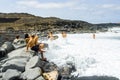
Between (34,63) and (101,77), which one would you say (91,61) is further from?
(34,63)

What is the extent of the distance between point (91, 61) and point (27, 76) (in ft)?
25.2

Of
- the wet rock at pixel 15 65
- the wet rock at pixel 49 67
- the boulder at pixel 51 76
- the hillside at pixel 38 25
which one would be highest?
the wet rock at pixel 15 65

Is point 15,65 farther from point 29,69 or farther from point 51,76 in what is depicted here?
point 51,76

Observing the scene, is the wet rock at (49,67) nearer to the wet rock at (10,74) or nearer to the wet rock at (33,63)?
the wet rock at (33,63)

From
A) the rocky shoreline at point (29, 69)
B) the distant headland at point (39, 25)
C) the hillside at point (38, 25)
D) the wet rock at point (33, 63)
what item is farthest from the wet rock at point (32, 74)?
the hillside at point (38, 25)

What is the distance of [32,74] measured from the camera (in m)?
17.1

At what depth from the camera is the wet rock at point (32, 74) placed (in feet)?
55.3

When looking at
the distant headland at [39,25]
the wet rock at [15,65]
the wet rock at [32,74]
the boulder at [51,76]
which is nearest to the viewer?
the wet rock at [32,74]

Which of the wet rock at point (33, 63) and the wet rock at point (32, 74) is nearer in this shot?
the wet rock at point (32, 74)

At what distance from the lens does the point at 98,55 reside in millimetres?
26578

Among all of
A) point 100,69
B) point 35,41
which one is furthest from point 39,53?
point 100,69

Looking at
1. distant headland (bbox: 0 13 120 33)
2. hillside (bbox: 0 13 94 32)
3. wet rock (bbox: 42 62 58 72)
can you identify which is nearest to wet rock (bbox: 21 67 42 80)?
wet rock (bbox: 42 62 58 72)

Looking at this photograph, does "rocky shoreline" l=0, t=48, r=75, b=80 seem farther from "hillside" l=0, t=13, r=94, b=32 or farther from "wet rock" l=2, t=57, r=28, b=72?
"hillside" l=0, t=13, r=94, b=32

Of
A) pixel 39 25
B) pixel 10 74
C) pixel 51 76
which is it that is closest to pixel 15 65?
pixel 10 74
